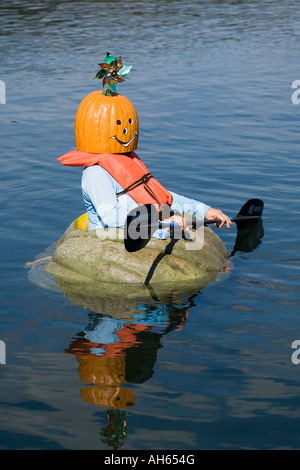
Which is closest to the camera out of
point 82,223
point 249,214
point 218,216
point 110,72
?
point 110,72

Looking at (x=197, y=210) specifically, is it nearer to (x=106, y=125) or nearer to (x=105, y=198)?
(x=105, y=198)

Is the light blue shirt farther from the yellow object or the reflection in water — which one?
the reflection in water

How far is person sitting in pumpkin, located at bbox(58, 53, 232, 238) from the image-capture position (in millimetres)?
6766

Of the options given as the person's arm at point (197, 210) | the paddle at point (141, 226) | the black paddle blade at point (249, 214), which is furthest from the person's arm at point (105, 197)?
the black paddle blade at point (249, 214)

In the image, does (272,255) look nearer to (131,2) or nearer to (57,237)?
(57,237)

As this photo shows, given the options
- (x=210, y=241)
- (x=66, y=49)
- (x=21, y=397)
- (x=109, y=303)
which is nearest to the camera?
(x=21, y=397)

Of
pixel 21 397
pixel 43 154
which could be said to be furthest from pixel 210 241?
pixel 43 154

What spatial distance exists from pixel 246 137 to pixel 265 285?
19.6 feet

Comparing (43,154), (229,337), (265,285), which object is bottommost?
(229,337)

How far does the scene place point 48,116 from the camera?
47.0 feet

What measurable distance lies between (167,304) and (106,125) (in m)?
1.80

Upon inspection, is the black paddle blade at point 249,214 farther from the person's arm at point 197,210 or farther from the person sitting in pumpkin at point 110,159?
the person sitting in pumpkin at point 110,159

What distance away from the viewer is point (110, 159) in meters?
6.82

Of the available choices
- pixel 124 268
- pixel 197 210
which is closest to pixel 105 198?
pixel 124 268
